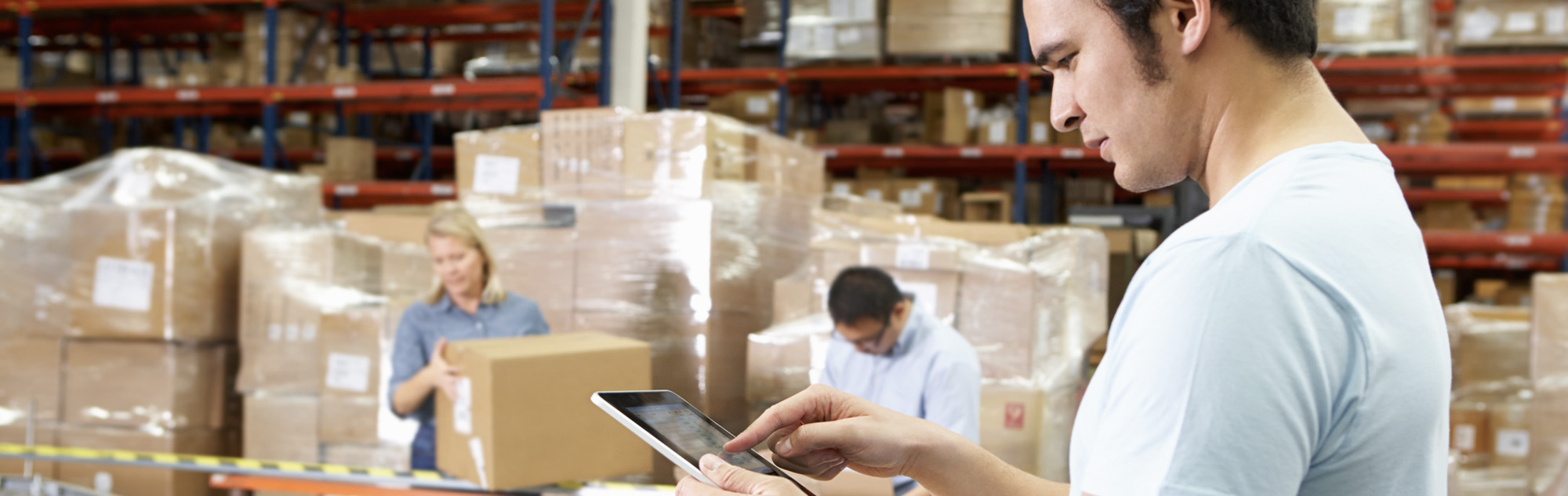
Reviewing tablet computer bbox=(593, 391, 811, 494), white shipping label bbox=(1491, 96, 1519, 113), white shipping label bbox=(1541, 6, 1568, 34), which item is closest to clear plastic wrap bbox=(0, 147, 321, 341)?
tablet computer bbox=(593, 391, 811, 494)

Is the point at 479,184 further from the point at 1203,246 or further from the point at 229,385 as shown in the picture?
the point at 1203,246

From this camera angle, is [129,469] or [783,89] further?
[783,89]

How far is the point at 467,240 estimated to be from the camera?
11.9ft

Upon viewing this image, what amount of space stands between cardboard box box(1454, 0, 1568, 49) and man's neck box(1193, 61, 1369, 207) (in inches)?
291

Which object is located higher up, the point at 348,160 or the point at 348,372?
the point at 348,160

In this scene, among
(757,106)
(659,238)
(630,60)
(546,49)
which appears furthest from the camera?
(757,106)

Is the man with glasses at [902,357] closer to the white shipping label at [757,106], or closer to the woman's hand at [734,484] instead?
the woman's hand at [734,484]

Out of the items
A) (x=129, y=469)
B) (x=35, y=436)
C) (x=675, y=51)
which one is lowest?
(x=129, y=469)

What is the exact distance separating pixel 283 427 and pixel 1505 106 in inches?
341

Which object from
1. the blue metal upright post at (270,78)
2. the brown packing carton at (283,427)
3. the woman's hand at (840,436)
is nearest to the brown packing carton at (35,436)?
the brown packing carton at (283,427)

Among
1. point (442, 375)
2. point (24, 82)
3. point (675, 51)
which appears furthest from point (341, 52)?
point (442, 375)

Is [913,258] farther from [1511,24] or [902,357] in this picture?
[1511,24]

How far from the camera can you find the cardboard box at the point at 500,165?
400cm

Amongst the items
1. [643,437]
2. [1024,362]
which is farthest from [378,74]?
[643,437]
